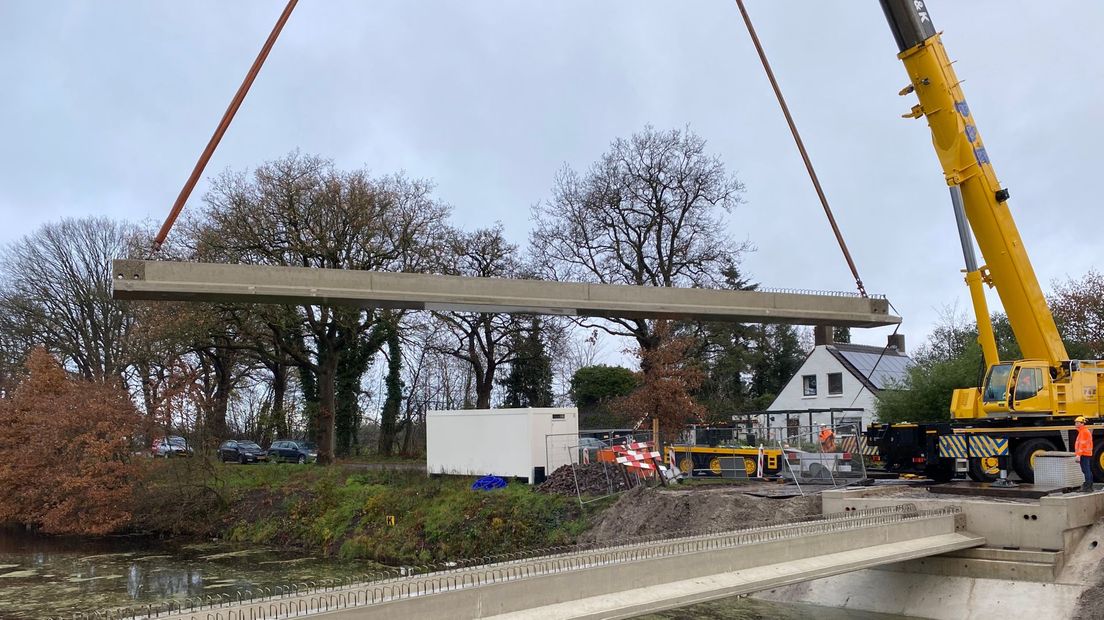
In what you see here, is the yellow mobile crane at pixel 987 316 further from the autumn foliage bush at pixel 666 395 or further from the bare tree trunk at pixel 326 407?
the bare tree trunk at pixel 326 407

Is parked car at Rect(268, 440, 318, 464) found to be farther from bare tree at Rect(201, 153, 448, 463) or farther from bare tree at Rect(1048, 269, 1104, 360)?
bare tree at Rect(1048, 269, 1104, 360)

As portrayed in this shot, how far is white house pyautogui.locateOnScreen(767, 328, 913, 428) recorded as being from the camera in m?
40.5

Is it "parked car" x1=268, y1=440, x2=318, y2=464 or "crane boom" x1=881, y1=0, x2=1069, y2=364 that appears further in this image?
"parked car" x1=268, y1=440, x2=318, y2=464

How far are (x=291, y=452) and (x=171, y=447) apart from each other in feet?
30.9

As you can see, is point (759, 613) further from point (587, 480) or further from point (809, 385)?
point (809, 385)

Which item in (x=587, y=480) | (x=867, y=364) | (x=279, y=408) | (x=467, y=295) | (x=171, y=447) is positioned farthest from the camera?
(x=867, y=364)

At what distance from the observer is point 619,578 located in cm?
886

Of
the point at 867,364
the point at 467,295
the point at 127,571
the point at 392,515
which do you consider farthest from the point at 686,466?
the point at 867,364

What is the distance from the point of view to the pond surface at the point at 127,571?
16.4 m

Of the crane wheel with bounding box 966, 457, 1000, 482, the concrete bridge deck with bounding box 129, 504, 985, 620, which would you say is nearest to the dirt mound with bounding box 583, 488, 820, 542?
the concrete bridge deck with bounding box 129, 504, 985, 620

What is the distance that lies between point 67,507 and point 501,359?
2013 cm

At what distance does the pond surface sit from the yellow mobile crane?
12.7 m

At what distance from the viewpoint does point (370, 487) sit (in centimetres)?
2555

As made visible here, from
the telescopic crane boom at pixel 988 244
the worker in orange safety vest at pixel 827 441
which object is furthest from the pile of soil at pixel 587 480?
the telescopic crane boom at pixel 988 244
